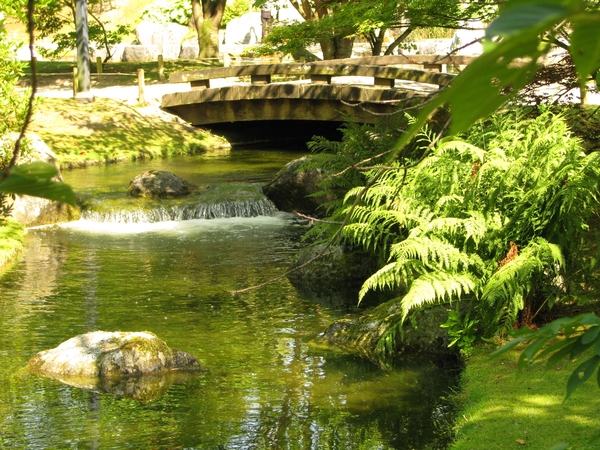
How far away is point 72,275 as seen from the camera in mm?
11445

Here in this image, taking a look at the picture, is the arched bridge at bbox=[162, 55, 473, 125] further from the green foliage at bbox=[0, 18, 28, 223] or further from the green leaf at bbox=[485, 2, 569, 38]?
the green leaf at bbox=[485, 2, 569, 38]

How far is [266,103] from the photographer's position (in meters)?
23.7

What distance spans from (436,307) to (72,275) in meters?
5.45

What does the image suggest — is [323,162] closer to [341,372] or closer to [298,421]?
[341,372]

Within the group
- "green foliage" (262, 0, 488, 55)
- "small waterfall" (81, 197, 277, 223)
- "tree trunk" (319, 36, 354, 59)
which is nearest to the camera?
"green foliage" (262, 0, 488, 55)

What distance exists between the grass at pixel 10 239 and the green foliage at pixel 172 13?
34.4 meters

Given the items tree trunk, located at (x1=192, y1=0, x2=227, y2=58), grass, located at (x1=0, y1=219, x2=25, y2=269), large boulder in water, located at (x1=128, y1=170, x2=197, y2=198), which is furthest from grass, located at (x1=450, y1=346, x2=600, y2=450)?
tree trunk, located at (x1=192, y1=0, x2=227, y2=58)

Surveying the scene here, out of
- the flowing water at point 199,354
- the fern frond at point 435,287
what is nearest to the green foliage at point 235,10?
the flowing water at point 199,354

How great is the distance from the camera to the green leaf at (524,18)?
59cm

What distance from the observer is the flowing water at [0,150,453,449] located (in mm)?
6516

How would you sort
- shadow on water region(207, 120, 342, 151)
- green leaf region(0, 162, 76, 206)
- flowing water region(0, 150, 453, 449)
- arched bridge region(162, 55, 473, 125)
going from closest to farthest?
green leaf region(0, 162, 76, 206) < flowing water region(0, 150, 453, 449) < arched bridge region(162, 55, 473, 125) < shadow on water region(207, 120, 342, 151)

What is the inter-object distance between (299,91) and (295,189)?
653 centimetres

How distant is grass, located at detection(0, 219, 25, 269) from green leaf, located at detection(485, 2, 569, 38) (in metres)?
12.3

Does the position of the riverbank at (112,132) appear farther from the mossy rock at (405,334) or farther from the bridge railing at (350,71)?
the mossy rock at (405,334)
